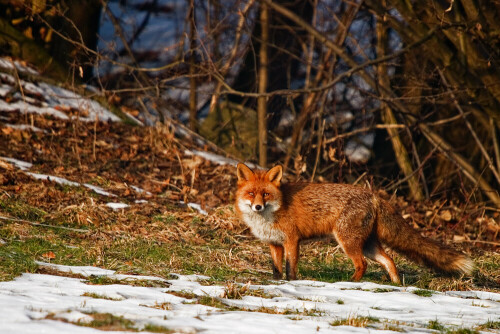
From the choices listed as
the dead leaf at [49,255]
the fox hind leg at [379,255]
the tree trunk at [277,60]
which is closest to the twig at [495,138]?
the fox hind leg at [379,255]

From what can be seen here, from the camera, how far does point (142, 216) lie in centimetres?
895

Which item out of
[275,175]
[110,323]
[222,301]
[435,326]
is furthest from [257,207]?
[110,323]

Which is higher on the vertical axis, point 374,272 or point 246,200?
point 246,200

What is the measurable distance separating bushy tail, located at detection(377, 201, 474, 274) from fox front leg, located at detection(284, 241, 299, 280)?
1041mm

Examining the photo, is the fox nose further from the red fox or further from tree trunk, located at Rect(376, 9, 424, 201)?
tree trunk, located at Rect(376, 9, 424, 201)

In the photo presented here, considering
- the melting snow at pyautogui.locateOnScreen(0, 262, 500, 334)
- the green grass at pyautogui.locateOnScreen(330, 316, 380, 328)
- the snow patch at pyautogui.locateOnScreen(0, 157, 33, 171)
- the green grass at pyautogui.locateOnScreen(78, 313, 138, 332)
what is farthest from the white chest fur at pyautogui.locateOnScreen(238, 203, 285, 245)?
the snow patch at pyautogui.locateOnScreen(0, 157, 33, 171)

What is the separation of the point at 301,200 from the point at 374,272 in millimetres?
1429

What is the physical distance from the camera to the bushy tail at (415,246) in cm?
657

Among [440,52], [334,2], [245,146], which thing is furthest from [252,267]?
[334,2]

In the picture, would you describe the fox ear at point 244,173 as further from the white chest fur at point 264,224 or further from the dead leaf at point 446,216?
the dead leaf at point 446,216

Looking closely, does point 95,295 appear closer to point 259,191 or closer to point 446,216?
point 259,191

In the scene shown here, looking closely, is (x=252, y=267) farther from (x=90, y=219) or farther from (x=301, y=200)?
(x=90, y=219)

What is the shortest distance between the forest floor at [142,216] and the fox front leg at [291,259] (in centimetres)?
25

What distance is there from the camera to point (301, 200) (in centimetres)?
694
